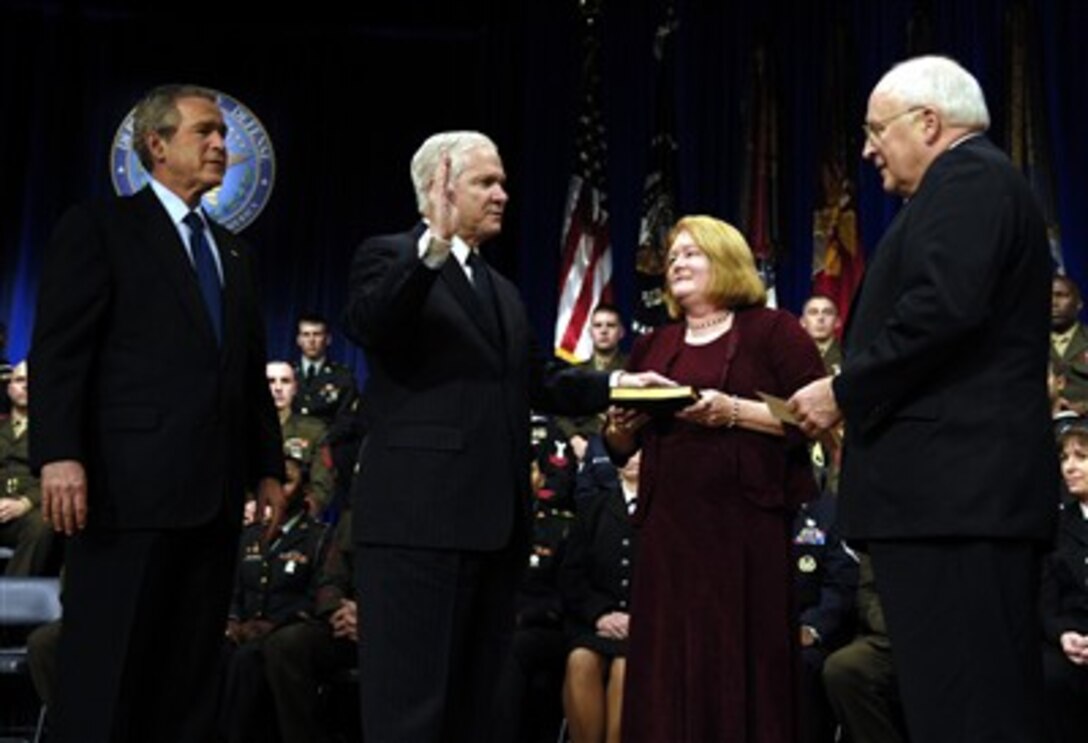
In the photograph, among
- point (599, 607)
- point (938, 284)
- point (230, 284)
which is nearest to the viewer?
point (938, 284)

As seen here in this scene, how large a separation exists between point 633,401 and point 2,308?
31.1 feet

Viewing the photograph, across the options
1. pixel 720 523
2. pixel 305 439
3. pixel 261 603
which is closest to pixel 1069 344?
pixel 261 603

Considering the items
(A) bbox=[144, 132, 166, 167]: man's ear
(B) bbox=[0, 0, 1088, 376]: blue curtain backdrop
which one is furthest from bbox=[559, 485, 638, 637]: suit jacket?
(B) bbox=[0, 0, 1088, 376]: blue curtain backdrop

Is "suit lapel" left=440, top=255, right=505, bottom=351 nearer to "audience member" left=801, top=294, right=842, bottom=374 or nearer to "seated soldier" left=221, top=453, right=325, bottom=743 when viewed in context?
"seated soldier" left=221, top=453, right=325, bottom=743

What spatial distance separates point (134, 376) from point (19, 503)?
4.74 m

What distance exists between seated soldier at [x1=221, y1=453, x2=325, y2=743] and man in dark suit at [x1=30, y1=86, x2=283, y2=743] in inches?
121

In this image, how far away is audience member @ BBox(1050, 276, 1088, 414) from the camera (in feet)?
24.9

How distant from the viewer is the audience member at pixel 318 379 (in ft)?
33.1

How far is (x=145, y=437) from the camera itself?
11.0 ft

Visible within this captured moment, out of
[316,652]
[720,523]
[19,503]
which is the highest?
[720,523]

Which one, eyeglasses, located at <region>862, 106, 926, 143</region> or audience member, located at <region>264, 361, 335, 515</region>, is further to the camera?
audience member, located at <region>264, 361, 335, 515</region>

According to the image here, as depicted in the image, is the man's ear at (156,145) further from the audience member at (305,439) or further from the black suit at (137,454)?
the audience member at (305,439)

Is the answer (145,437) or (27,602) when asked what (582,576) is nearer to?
(27,602)

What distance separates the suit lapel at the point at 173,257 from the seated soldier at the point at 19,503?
322 centimetres
